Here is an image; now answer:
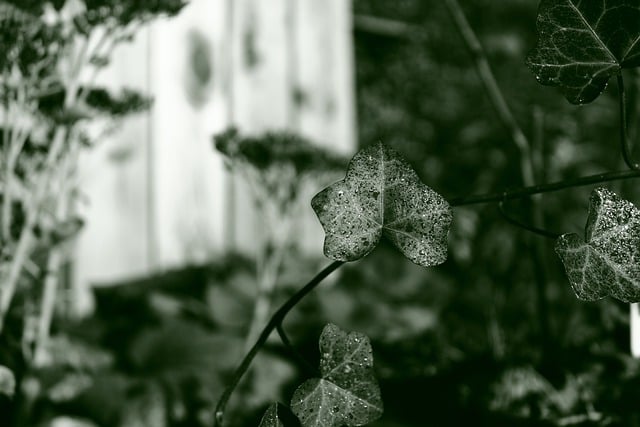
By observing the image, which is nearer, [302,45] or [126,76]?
[126,76]

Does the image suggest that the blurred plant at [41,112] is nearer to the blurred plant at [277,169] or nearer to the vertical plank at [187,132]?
the blurred plant at [277,169]

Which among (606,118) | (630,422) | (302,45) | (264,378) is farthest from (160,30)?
(606,118)

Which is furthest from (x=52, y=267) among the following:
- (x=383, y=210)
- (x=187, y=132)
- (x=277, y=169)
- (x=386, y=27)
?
(x=386, y=27)

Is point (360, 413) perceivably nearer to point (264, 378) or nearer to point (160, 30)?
point (264, 378)

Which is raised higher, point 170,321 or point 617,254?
point 617,254

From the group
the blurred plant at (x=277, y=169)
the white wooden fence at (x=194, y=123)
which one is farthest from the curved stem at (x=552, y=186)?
the white wooden fence at (x=194, y=123)

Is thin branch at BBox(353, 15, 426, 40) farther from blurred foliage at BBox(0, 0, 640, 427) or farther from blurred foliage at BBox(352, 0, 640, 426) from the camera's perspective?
blurred foliage at BBox(0, 0, 640, 427)

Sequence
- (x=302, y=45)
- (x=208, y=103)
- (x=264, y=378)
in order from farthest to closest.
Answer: (x=302, y=45) < (x=208, y=103) < (x=264, y=378)

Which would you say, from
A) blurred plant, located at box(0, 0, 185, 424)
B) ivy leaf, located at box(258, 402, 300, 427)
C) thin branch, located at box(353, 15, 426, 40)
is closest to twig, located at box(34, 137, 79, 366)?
blurred plant, located at box(0, 0, 185, 424)
